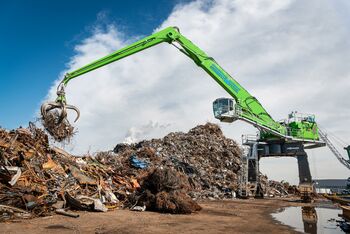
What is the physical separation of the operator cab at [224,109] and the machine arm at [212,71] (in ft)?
1.61

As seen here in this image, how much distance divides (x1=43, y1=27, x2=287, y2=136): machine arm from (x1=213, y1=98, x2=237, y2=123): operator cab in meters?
0.49

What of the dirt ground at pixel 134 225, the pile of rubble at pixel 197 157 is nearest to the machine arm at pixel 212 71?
the pile of rubble at pixel 197 157

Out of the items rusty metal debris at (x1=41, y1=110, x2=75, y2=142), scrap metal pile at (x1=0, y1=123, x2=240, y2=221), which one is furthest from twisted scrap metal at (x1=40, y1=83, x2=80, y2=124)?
scrap metal pile at (x1=0, y1=123, x2=240, y2=221)

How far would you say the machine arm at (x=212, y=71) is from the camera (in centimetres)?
1541

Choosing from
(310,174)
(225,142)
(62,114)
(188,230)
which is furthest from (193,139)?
(188,230)

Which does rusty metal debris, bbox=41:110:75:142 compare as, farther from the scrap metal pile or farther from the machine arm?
the machine arm

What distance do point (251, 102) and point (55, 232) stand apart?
58.9ft

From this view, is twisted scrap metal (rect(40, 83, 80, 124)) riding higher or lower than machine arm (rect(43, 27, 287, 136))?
lower

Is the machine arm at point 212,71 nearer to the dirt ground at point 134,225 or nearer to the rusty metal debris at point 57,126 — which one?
the rusty metal debris at point 57,126

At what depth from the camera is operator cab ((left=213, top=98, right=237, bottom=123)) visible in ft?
69.3

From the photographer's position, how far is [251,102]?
2278 centimetres

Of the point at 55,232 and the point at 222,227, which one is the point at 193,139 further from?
the point at 55,232

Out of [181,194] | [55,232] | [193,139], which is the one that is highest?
[193,139]

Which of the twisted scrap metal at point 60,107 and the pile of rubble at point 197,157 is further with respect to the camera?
the pile of rubble at point 197,157
